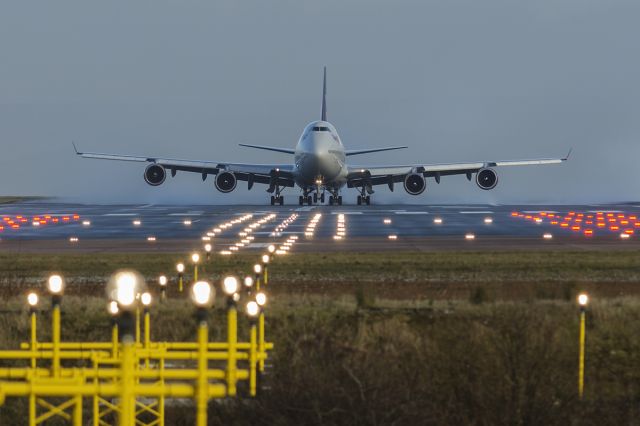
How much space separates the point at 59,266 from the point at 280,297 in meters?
12.0

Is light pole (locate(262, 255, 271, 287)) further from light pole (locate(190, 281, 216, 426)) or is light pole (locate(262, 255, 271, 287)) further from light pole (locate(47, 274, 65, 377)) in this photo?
light pole (locate(190, 281, 216, 426))

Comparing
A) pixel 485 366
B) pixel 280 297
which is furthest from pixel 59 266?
pixel 485 366

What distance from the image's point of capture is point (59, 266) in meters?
35.8

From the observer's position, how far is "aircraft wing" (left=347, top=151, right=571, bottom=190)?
85.5 metres

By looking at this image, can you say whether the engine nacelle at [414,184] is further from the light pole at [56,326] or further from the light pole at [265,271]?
the light pole at [56,326]

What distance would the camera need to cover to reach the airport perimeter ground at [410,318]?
14.8m

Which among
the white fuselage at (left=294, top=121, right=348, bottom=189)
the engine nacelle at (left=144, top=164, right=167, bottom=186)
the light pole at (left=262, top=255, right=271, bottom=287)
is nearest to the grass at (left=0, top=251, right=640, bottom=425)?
the light pole at (left=262, top=255, right=271, bottom=287)

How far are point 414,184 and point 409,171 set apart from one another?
2.42 m

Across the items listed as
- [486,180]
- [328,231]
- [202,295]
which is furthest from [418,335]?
[486,180]

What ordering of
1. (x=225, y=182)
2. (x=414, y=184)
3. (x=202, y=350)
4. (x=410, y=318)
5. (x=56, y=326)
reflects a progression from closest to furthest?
(x=202, y=350)
(x=56, y=326)
(x=410, y=318)
(x=225, y=182)
(x=414, y=184)

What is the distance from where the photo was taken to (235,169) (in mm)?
85000

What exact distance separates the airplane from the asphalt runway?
620cm

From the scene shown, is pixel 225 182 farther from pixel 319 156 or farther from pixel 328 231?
pixel 328 231

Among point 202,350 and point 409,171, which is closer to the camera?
point 202,350
